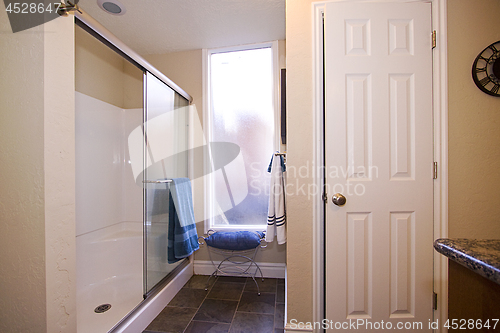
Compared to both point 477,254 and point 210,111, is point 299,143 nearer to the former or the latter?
point 477,254

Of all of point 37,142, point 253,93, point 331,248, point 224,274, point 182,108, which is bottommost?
point 224,274

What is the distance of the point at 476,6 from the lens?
126cm

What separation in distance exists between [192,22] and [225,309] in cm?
258

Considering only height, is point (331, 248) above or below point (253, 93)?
below

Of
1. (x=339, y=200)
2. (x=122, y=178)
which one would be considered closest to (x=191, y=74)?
(x=122, y=178)

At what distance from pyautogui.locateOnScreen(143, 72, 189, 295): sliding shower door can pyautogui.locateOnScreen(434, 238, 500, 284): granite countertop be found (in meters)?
1.86

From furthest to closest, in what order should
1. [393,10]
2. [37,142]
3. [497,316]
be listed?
[393,10] < [37,142] < [497,316]

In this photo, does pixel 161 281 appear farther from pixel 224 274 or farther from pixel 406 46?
pixel 406 46

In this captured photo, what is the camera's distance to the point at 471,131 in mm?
1271

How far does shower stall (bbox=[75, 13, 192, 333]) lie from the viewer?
172 cm

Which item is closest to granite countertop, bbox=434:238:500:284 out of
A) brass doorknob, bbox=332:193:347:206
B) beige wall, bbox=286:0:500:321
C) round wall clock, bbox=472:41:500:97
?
brass doorknob, bbox=332:193:347:206

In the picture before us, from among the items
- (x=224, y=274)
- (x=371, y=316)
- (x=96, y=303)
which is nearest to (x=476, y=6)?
(x=371, y=316)

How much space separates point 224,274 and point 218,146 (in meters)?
1.44

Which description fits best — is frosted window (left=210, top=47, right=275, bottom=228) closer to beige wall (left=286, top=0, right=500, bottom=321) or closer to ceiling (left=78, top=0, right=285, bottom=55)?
ceiling (left=78, top=0, right=285, bottom=55)
